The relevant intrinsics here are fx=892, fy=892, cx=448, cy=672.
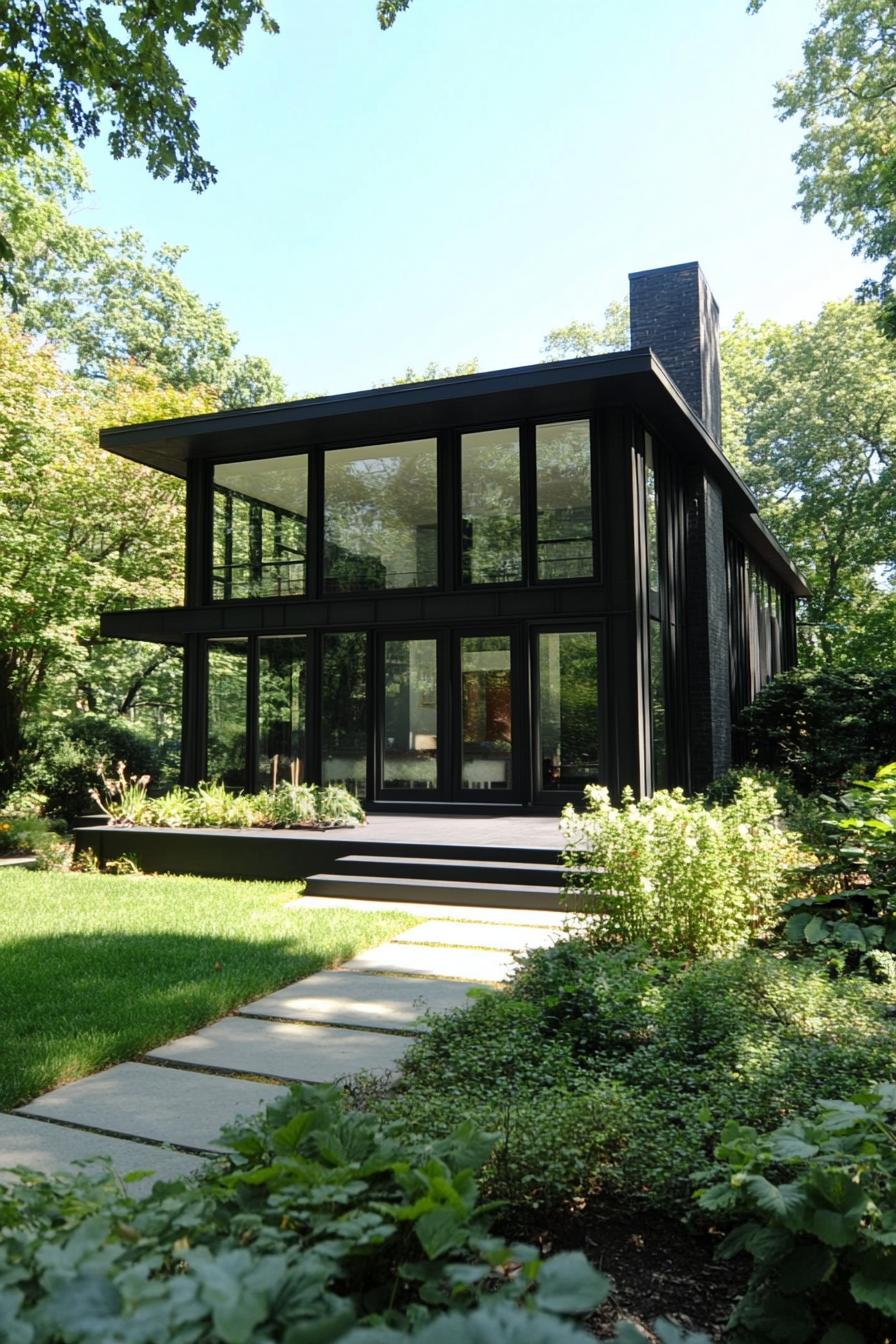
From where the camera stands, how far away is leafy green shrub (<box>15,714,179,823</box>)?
1441 cm

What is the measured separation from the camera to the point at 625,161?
1706 cm

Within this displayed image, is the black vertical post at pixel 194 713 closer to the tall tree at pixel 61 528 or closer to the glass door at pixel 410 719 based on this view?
the glass door at pixel 410 719

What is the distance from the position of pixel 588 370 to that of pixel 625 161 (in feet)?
31.3

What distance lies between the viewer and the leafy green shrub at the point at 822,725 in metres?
12.8

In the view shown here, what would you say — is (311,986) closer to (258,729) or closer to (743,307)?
(258,729)

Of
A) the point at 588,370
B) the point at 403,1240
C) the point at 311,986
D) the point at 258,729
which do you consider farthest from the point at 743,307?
the point at 403,1240

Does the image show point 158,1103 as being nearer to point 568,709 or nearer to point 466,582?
point 568,709

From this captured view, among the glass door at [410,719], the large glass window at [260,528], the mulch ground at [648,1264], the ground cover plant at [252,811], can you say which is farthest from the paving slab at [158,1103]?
the large glass window at [260,528]

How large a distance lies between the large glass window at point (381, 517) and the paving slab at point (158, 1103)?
8810mm

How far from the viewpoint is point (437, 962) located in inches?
216

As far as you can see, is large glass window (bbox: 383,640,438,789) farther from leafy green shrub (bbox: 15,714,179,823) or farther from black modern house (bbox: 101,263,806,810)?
leafy green shrub (bbox: 15,714,179,823)

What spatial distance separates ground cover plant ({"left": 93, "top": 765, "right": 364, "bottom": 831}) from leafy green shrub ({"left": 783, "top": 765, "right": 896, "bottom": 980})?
19.2 feet

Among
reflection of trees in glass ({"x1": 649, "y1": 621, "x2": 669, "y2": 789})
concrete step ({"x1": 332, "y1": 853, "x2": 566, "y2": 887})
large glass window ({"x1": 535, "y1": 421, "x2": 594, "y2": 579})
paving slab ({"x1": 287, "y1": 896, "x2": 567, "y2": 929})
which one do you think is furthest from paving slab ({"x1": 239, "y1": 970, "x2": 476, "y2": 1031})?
large glass window ({"x1": 535, "y1": 421, "x2": 594, "y2": 579})

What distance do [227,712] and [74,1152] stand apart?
1001 centimetres
